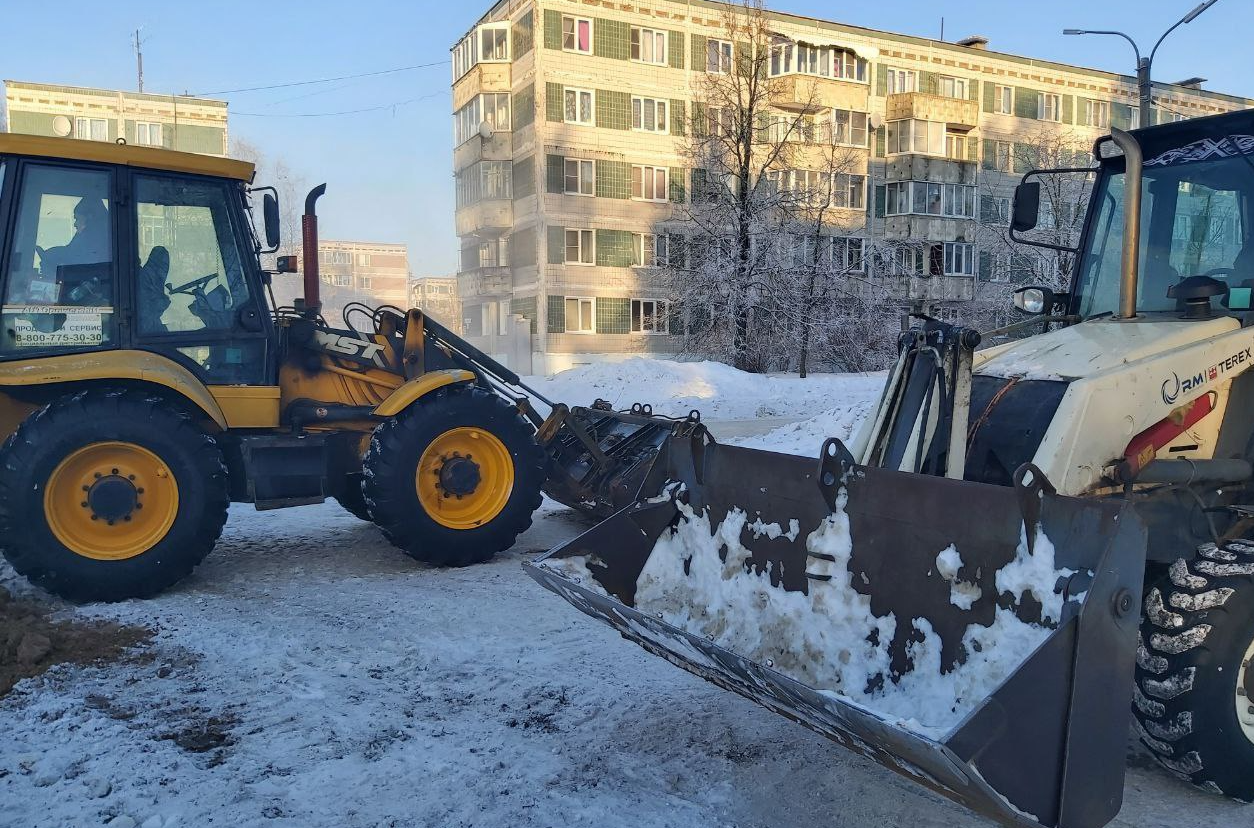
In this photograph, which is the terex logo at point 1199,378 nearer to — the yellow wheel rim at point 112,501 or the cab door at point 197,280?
the yellow wheel rim at point 112,501

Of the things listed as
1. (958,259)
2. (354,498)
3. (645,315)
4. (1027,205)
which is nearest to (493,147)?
(645,315)

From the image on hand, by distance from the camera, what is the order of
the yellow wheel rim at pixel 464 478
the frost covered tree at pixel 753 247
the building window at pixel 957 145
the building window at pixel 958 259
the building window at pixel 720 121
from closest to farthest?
the yellow wheel rim at pixel 464 478
the frost covered tree at pixel 753 247
the building window at pixel 720 121
the building window at pixel 958 259
the building window at pixel 957 145

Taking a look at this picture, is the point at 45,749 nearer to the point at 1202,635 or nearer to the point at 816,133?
the point at 1202,635

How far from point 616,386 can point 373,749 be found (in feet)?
65.5

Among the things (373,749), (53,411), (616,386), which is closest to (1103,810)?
(373,749)

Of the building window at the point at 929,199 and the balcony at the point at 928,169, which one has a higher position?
the balcony at the point at 928,169

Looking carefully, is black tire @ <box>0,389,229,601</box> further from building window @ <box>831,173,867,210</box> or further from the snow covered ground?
building window @ <box>831,173,867,210</box>

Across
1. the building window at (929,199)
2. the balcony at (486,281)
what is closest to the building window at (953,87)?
the building window at (929,199)

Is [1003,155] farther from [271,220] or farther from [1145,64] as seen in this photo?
[271,220]

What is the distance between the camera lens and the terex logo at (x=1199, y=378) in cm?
397

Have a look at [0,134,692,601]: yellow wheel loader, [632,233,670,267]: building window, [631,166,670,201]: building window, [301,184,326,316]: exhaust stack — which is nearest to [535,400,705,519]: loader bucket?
[0,134,692,601]: yellow wheel loader

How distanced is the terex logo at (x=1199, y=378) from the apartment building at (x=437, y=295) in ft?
317

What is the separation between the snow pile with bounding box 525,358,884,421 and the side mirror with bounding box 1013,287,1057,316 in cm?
1501

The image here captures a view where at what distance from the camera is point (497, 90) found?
36.1m
